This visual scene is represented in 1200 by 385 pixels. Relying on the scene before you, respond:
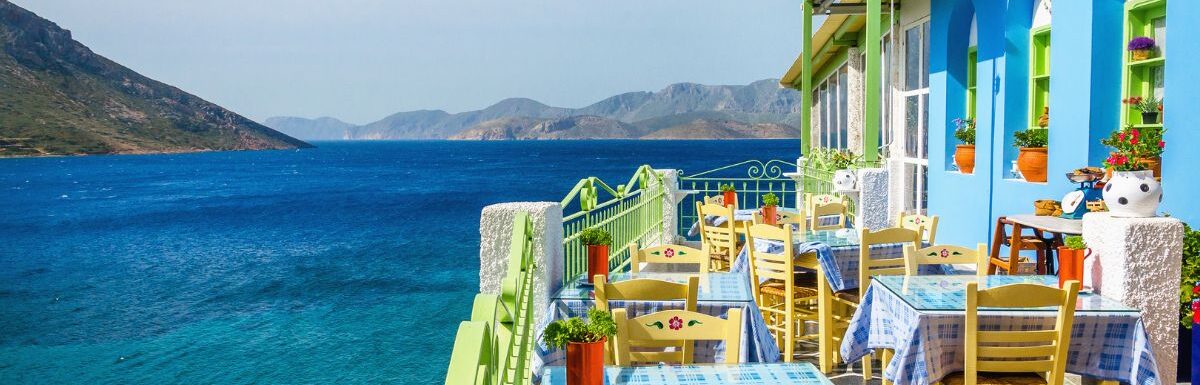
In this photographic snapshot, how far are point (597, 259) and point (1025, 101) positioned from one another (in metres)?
5.93

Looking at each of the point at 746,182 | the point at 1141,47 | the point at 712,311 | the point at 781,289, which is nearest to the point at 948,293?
the point at 712,311

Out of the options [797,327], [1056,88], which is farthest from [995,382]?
[1056,88]

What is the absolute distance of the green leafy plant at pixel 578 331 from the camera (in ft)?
10.3

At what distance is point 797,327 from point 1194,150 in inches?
119

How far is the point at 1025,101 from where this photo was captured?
897 cm

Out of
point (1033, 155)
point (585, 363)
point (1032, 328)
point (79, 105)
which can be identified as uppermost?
point (79, 105)

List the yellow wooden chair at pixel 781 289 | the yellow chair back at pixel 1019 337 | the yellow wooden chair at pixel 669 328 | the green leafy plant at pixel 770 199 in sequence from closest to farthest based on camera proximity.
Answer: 1. the yellow wooden chair at pixel 669 328
2. the yellow chair back at pixel 1019 337
3. the yellow wooden chair at pixel 781 289
4. the green leafy plant at pixel 770 199

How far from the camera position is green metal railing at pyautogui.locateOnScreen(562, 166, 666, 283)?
6.14 meters

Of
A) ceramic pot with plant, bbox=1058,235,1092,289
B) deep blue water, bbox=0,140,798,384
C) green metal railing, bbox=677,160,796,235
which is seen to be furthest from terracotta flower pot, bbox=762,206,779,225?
deep blue water, bbox=0,140,798,384

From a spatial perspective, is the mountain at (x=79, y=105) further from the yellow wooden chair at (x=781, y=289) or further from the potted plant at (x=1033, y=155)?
the potted plant at (x=1033, y=155)

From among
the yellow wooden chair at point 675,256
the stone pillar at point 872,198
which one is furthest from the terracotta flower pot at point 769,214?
the yellow wooden chair at point 675,256

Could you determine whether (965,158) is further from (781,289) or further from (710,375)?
(710,375)

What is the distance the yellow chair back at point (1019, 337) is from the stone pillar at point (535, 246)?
2.39 metres

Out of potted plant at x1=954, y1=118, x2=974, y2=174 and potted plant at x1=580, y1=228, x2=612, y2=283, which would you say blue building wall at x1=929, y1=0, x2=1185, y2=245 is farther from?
potted plant at x1=580, y1=228, x2=612, y2=283
